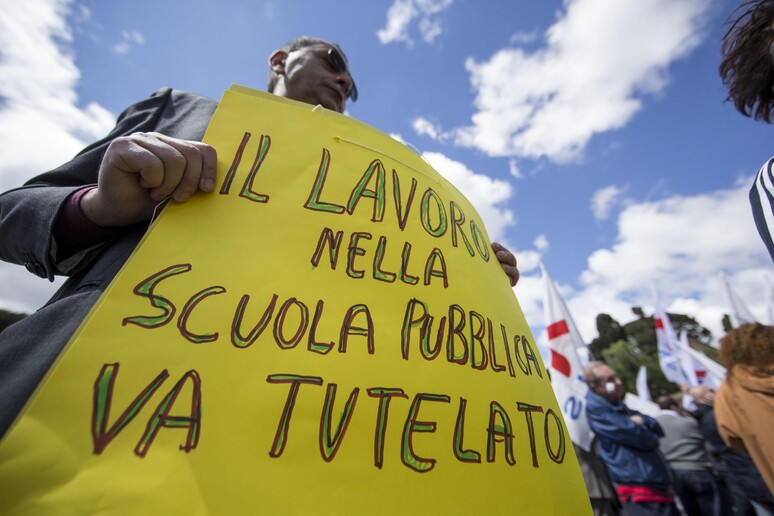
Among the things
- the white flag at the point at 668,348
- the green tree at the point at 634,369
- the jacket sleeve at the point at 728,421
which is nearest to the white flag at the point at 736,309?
the white flag at the point at 668,348

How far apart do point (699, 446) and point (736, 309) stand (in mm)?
4642

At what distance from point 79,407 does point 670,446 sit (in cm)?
517

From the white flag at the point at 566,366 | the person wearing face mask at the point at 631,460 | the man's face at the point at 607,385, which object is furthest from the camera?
the white flag at the point at 566,366

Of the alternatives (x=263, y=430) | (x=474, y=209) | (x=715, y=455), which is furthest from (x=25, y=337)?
(x=715, y=455)

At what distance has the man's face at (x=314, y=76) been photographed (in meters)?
1.27

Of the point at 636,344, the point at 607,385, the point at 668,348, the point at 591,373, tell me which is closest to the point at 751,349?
the point at 607,385

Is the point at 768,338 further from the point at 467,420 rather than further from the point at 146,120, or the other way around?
the point at 146,120

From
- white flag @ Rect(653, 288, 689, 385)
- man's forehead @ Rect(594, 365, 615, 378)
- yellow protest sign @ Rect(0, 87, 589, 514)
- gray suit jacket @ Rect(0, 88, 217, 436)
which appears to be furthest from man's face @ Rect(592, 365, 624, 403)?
white flag @ Rect(653, 288, 689, 385)

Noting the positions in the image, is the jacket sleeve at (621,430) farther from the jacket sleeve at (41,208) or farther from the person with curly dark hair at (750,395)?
the jacket sleeve at (41,208)

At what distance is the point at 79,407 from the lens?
39 cm

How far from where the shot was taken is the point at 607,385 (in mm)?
3402

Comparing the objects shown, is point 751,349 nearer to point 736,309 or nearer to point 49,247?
point 49,247

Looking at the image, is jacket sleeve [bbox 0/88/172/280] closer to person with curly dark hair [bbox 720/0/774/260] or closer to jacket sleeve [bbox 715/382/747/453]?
person with curly dark hair [bbox 720/0/774/260]

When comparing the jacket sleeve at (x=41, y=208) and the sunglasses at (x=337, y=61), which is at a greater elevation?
the sunglasses at (x=337, y=61)
